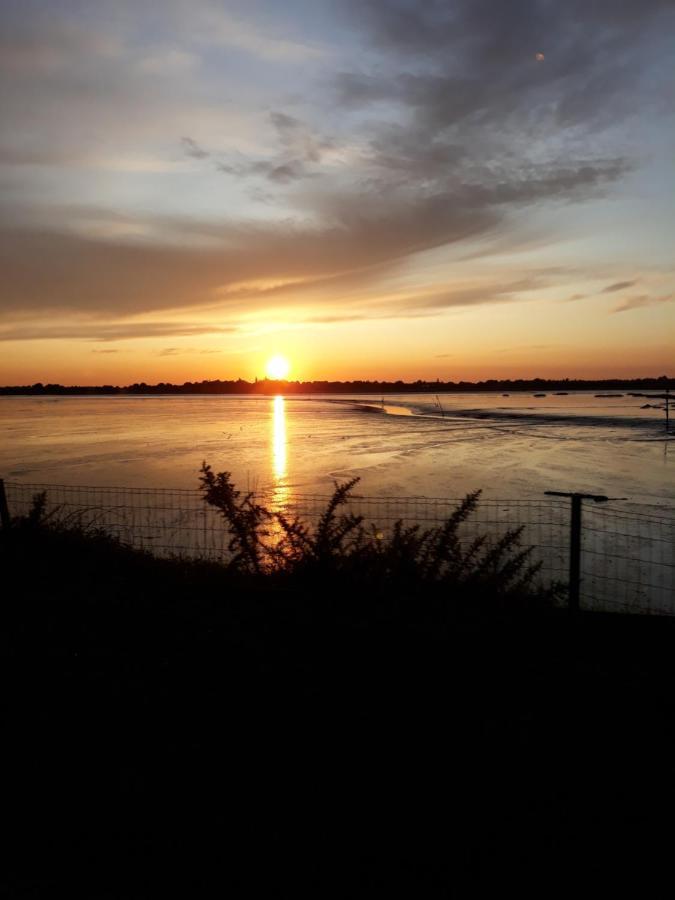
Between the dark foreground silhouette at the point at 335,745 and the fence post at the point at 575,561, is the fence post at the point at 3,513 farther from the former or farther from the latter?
the fence post at the point at 575,561

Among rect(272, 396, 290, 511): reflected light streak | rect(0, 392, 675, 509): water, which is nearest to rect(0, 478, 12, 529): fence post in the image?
rect(272, 396, 290, 511): reflected light streak

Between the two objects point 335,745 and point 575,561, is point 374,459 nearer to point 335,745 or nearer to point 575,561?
point 575,561

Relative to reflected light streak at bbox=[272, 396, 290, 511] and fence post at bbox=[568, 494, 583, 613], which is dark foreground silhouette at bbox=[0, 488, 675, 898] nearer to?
fence post at bbox=[568, 494, 583, 613]

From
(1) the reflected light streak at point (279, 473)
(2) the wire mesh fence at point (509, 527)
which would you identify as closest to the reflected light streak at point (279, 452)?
(1) the reflected light streak at point (279, 473)

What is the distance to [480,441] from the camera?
28.1m

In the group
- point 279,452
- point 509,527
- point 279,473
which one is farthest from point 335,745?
point 279,452

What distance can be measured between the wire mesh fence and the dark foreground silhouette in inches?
73.7

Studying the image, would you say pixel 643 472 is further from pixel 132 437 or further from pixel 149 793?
pixel 132 437

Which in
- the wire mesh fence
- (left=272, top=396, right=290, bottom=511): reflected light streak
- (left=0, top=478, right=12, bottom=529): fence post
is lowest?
the wire mesh fence

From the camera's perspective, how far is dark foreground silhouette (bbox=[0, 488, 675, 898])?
3039 millimetres

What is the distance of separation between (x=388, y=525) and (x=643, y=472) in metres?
10.9

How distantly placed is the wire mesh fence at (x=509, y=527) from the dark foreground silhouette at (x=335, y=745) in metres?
1.87

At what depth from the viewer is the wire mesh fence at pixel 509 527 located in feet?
26.8

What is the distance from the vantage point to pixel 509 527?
10609 mm
